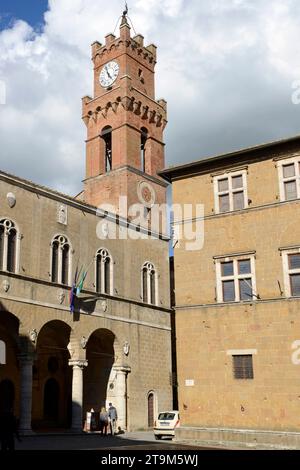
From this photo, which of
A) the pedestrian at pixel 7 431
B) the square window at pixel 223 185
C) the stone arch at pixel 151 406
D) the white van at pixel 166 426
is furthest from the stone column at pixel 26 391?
the pedestrian at pixel 7 431

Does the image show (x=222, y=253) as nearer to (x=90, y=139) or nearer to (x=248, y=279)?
(x=248, y=279)

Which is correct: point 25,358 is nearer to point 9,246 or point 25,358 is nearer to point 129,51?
point 9,246

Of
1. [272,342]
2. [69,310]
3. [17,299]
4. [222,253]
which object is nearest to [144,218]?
[69,310]

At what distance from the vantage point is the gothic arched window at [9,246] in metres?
27.6

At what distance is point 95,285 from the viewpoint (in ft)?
107

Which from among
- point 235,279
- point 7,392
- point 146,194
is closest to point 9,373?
point 7,392

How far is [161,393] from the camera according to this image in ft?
118

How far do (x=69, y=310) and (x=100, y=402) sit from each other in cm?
685

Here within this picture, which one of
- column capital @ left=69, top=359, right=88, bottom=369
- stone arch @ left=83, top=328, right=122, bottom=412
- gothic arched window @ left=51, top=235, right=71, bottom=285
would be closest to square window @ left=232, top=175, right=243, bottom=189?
gothic arched window @ left=51, top=235, right=71, bottom=285

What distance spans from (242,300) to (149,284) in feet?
51.6

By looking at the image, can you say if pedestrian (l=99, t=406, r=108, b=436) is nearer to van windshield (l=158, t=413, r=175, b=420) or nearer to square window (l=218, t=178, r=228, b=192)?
van windshield (l=158, t=413, r=175, b=420)

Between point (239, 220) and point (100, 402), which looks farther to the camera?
point (100, 402)

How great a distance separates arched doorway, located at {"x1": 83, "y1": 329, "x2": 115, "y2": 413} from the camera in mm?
33781

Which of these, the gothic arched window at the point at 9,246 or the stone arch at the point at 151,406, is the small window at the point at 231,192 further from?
the stone arch at the point at 151,406
